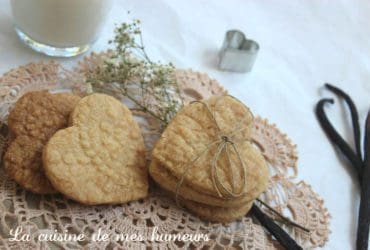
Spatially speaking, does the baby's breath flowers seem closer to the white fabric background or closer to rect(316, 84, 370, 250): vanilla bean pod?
the white fabric background

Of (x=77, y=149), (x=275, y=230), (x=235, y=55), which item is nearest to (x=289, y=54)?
(x=235, y=55)

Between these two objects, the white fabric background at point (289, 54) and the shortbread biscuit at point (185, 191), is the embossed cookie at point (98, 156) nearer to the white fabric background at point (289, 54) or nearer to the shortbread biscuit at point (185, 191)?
the shortbread biscuit at point (185, 191)

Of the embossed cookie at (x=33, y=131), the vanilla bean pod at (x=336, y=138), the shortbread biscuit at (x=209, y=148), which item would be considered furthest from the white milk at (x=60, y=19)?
the vanilla bean pod at (x=336, y=138)

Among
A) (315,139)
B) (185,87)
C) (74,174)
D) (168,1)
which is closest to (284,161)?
(315,139)

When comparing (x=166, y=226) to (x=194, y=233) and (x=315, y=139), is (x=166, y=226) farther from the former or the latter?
(x=315, y=139)

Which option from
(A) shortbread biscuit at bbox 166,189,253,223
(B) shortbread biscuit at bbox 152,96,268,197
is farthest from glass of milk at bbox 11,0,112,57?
(A) shortbread biscuit at bbox 166,189,253,223
